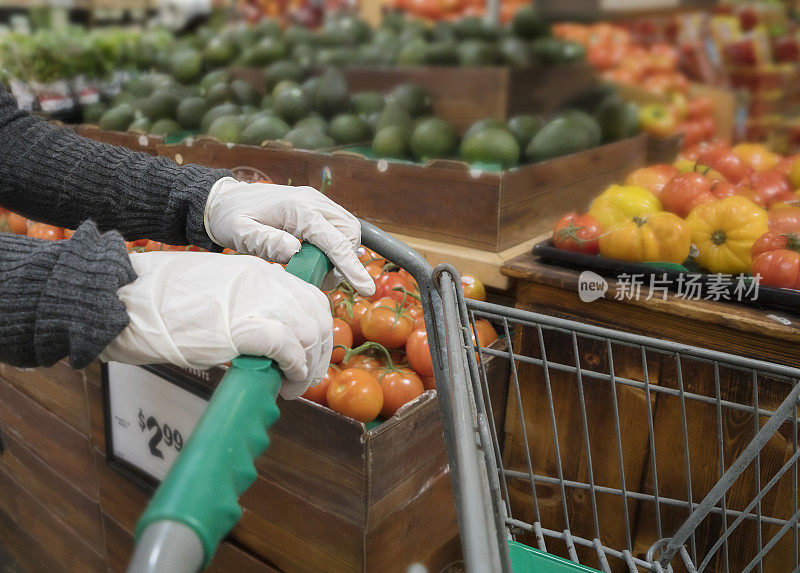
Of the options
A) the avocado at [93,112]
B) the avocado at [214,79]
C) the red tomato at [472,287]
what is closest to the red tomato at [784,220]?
the red tomato at [472,287]

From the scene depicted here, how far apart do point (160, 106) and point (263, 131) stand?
579mm

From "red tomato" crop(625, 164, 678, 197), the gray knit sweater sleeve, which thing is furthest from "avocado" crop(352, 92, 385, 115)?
the gray knit sweater sleeve

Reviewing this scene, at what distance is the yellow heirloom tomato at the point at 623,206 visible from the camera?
1569 mm

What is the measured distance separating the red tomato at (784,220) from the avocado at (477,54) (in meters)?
1.07

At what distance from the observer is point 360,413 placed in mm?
1250

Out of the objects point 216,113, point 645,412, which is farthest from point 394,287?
point 216,113

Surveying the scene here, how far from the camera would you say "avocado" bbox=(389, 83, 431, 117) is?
2.18 meters

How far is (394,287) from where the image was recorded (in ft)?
5.08

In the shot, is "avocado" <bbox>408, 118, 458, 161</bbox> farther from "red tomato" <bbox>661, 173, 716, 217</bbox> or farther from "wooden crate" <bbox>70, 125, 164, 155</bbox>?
"wooden crate" <bbox>70, 125, 164, 155</bbox>

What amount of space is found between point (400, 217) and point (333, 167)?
0.76ft

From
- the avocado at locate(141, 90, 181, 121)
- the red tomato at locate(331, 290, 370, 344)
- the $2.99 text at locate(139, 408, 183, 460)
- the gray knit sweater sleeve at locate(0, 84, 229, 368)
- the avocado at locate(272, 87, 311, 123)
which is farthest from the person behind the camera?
the avocado at locate(141, 90, 181, 121)

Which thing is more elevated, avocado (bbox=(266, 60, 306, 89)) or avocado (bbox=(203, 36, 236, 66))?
avocado (bbox=(203, 36, 236, 66))

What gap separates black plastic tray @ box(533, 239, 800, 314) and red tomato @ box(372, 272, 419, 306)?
0.31m

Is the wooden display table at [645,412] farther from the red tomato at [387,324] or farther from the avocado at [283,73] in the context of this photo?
the avocado at [283,73]
